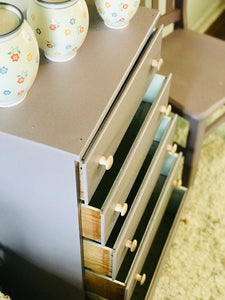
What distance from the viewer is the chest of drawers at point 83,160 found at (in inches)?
27.4

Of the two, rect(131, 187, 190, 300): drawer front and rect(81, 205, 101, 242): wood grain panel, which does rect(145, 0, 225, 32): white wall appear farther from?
rect(81, 205, 101, 242): wood grain panel

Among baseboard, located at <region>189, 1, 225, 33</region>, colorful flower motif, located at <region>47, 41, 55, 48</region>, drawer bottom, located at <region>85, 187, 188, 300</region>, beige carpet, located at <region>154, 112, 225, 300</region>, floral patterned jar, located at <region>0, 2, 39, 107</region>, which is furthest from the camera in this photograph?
baseboard, located at <region>189, 1, 225, 33</region>

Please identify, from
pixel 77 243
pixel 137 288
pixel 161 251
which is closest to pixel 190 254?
pixel 161 251

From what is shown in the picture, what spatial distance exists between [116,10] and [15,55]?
0.26 metres

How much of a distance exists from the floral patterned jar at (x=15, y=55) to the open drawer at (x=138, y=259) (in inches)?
17.8

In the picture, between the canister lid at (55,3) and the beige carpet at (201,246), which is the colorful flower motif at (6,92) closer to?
the canister lid at (55,3)

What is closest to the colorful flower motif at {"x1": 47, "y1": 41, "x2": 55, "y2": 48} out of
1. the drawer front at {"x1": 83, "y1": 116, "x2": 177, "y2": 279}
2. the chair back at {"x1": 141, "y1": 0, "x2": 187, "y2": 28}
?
the drawer front at {"x1": 83, "y1": 116, "x2": 177, "y2": 279}

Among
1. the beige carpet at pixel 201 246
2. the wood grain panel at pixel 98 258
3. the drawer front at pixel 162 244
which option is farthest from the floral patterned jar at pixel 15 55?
the beige carpet at pixel 201 246

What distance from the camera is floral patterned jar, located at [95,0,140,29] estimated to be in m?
0.81

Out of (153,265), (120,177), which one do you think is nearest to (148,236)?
(153,265)

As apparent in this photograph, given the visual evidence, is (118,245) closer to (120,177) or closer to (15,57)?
(120,177)

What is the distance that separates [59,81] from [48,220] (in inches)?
10.6

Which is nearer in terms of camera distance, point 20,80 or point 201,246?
point 20,80

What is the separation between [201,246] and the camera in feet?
4.42
